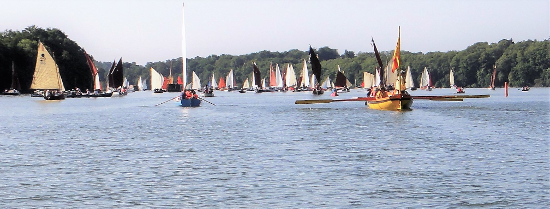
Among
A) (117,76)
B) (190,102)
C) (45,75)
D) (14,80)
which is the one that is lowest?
(190,102)

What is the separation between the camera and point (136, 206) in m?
25.0

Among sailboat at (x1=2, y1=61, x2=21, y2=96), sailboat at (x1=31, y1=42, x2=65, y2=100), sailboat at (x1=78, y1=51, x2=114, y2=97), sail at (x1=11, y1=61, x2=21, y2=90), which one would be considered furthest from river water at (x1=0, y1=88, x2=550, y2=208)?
sail at (x1=11, y1=61, x2=21, y2=90)

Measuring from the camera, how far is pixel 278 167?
114ft

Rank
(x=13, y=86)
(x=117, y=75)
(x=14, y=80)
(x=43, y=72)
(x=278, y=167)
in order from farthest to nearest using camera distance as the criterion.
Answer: (x=13, y=86) < (x=14, y=80) < (x=117, y=75) < (x=43, y=72) < (x=278, y=167)

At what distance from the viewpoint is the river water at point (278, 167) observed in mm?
26172

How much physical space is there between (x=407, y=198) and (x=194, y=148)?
20499mm

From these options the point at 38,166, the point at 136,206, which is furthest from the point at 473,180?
the point at 38,166

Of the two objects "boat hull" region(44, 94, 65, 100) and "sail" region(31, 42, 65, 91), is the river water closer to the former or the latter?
"boat hull" region(44, 94, 65, 100)

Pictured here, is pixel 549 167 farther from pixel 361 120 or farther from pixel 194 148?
pixel 361 120

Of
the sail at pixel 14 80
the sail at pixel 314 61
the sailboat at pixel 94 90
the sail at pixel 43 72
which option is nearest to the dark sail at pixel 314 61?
the sail at pixel 314 61

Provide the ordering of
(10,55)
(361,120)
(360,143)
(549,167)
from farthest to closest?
(10,55) → (361,120) → (360,143) → (549,167)

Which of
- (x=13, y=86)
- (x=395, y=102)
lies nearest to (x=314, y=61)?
(x=395, y=102)

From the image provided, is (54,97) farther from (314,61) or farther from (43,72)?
(314,61)

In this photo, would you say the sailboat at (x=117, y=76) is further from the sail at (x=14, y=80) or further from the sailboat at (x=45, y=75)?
the sailboat at (x=45, y=75)
